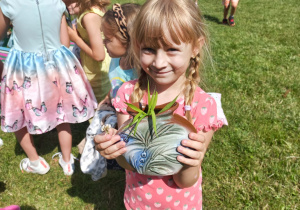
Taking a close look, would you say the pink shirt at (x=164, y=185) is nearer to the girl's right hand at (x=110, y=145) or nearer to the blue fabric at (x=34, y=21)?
the girl's right hand at (x=110, y=145)

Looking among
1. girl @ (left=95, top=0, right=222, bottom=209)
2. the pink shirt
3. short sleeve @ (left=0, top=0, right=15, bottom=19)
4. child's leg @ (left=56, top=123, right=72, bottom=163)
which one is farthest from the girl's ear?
child's leg @ (left=56, top=123, right=72, bottom=163)

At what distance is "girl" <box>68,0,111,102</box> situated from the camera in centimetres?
275

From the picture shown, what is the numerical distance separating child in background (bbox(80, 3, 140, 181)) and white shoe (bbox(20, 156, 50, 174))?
3.38 feet

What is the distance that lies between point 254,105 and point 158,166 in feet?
9.64

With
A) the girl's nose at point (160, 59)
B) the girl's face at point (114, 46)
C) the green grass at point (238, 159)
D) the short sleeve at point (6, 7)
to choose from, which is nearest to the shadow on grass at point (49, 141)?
the green grass at point (238, 159)

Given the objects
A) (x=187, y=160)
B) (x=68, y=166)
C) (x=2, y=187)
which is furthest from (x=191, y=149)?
(x=2, y=187)

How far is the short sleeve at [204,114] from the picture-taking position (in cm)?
148

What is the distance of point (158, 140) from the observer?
1.17 meters

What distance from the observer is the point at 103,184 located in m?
2.95

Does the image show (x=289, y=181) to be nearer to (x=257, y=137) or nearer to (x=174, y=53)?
(x=257, y=137)

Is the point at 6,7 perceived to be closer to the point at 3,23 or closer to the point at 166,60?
the point at 3,23

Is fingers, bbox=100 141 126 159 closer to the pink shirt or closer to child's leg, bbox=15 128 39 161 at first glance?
the pink shirt

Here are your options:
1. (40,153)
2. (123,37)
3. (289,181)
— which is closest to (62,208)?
(40,153)

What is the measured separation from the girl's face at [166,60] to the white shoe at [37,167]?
7.29 ft
